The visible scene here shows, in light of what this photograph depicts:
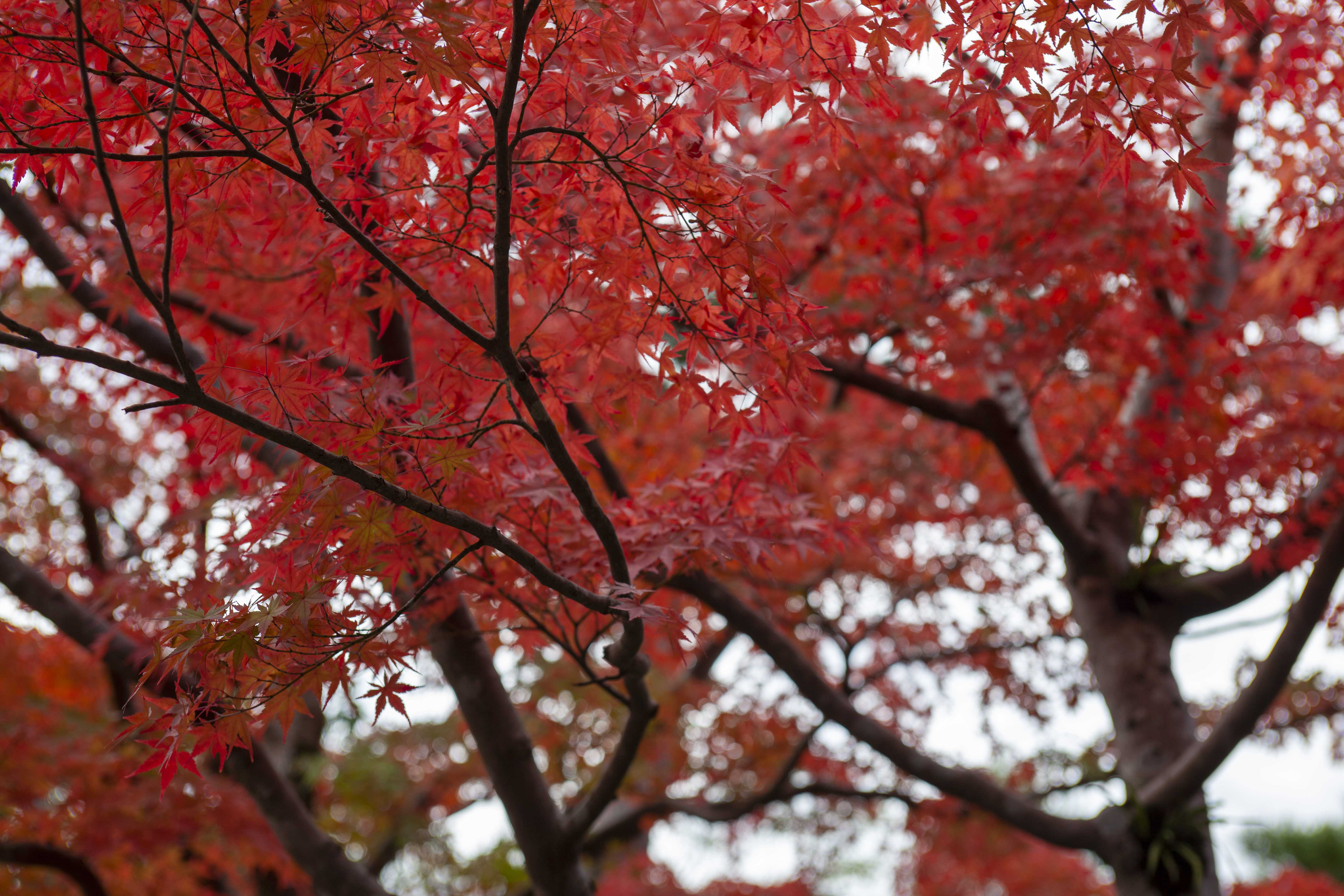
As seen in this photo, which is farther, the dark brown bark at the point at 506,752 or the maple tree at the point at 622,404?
the dark brown bark at the point at 506,752

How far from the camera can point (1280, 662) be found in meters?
3.88

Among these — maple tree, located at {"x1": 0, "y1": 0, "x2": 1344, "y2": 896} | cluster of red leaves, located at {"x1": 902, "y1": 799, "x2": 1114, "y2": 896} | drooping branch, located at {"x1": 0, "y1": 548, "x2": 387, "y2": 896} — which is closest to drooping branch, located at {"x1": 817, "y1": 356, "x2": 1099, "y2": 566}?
maple tree, located at {"x1": 0, "y1": 0, "x2": 1344, "y2": 896}

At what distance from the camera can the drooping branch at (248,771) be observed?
361cm

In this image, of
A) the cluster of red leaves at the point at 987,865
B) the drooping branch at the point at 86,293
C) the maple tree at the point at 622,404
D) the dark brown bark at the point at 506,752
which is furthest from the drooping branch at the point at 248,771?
the cluster of red leaves at the point at 987,865

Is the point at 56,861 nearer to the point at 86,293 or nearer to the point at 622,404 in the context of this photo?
the point at 86,293

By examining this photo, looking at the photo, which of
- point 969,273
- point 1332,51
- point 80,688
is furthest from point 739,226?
point 80,688

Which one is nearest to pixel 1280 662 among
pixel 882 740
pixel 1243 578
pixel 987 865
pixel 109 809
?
pixel 1243 578

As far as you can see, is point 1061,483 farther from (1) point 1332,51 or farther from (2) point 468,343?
(2) point 468,343

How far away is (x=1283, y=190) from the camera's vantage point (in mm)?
5309

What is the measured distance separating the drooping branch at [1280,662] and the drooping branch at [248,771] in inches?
146

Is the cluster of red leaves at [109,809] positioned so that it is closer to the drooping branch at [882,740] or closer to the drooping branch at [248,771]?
the drooping branch at [248,771]

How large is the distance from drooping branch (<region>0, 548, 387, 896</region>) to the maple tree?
2cm

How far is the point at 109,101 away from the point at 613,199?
1.38 metres

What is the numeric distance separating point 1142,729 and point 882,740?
180cm
